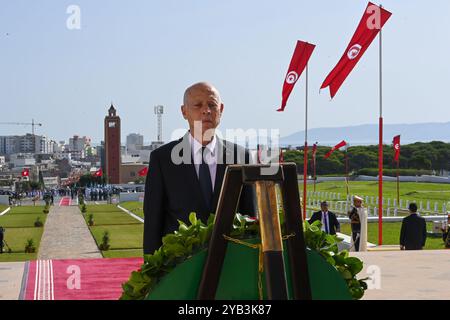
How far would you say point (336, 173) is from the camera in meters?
90.9

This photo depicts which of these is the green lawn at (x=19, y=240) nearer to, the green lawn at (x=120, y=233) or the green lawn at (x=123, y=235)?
the green lawn at (x=120, y=233)

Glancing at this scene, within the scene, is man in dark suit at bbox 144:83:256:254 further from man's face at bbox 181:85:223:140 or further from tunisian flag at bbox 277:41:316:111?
tunisian flag at bbox 277:41:316:111

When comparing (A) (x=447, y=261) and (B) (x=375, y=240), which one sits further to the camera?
(B) (x=375, y=240)

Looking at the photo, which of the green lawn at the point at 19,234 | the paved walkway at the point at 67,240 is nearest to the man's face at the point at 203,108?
the green lawn at the point at 19,234

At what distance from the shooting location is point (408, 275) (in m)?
8.30

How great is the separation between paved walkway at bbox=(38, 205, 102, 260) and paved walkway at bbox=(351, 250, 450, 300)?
1312 centimetres

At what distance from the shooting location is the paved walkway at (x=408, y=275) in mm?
6965

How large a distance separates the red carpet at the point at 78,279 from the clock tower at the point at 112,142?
9707cm

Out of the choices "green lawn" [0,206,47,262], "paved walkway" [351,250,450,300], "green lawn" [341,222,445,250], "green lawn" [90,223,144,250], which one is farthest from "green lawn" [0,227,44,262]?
"paved walkway" [351,250,450,300]

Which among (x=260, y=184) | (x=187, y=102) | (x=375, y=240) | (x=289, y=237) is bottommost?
(x=375, y=240)
